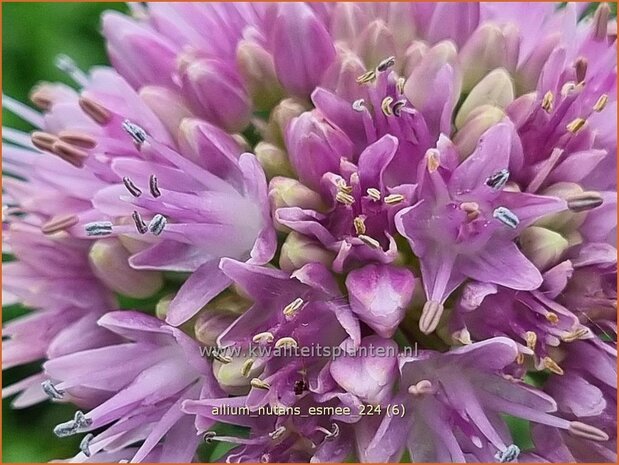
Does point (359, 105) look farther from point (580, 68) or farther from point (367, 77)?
point (580, 68)

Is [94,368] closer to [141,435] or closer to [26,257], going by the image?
[141,435]

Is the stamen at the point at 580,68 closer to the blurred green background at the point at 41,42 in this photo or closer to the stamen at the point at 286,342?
the stamen at the point at 286,342

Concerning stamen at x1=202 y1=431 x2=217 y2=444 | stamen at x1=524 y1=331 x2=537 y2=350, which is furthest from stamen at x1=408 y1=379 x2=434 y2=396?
stamen at x1=202 y1=431 x2=217 y2=444

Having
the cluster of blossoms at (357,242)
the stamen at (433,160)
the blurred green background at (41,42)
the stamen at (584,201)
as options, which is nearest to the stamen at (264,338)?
the cluster of blossoms at (357,242)

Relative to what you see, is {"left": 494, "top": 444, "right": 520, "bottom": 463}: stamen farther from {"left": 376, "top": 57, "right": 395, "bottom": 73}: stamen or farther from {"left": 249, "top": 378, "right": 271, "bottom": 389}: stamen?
{"left": 376, "top": 57, "right": 395, "bottom": 73}: stamen

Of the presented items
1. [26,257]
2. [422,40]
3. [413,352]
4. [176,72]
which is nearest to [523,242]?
[413,352]

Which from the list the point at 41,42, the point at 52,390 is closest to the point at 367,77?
the point at 52,390

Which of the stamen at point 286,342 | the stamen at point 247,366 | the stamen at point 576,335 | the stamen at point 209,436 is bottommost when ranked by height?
the stamen at point 209,436
